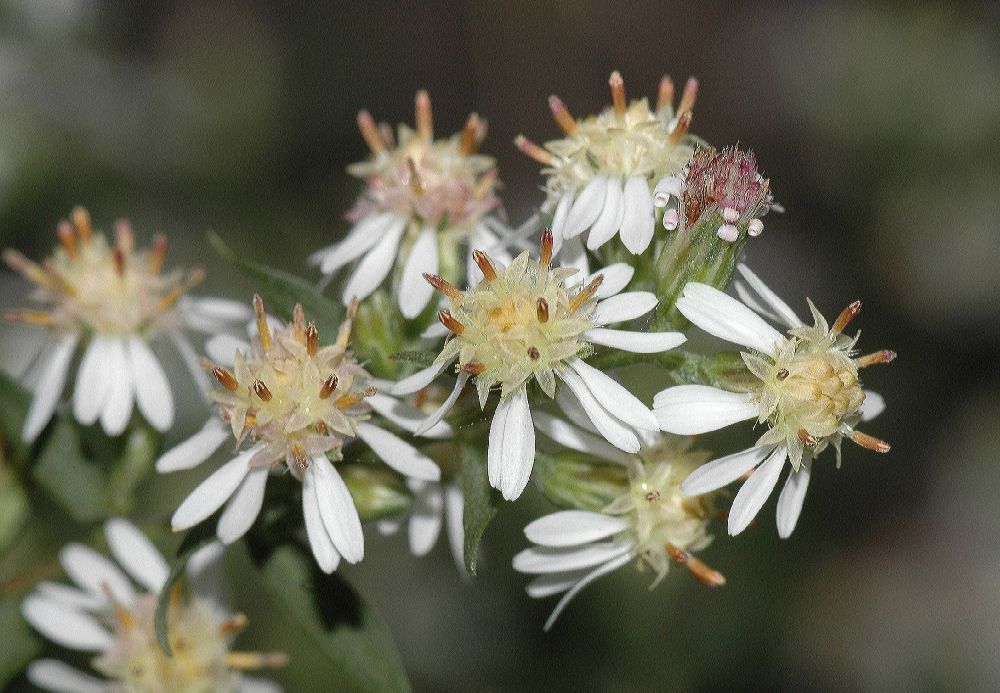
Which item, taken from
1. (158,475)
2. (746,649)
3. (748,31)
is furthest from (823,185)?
(158,475)

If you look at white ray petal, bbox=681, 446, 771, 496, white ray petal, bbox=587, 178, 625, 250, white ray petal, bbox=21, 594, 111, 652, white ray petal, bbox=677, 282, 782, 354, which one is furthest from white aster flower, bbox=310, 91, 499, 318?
white ray petal, bbox=21, 594, 111, 652

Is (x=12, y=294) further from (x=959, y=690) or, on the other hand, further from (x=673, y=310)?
(x=959, y=690)

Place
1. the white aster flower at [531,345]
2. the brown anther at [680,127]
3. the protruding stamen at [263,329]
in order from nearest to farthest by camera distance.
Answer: the white aster flower at [531,345] < the protruding stamen at [263,329] < the brown anther at [680,127]

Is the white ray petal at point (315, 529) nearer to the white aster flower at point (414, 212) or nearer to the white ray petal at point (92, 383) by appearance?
the white aster flower at point (414, 212)

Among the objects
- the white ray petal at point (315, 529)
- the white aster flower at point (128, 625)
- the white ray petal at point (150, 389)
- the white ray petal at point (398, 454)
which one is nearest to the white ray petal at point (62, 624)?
the white aster flower at point (128, 625)

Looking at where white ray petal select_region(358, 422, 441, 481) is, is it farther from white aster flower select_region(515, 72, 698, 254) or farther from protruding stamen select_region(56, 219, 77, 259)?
protruding stamen select_region(56, 219, 77, 259)

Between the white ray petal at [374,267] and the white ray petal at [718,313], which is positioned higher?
the white ray petal at [374,267]
